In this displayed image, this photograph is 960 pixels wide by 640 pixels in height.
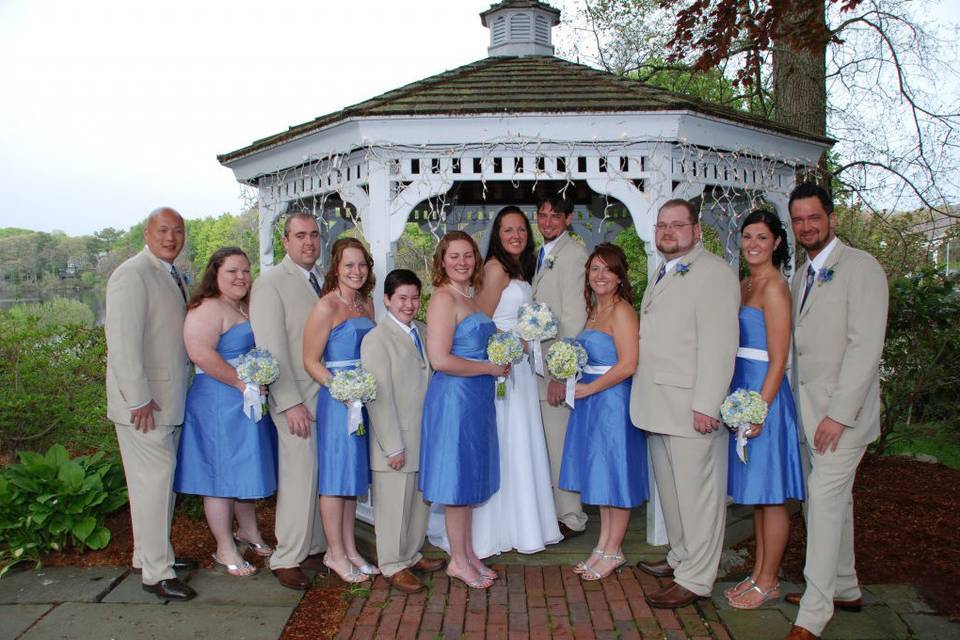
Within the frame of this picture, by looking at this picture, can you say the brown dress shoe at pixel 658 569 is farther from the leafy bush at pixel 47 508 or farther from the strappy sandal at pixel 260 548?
the leafy bush at pixel 47 508

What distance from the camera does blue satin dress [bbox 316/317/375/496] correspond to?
14.8ft

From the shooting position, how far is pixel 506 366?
462 centimetres

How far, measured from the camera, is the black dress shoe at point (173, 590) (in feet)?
14.8

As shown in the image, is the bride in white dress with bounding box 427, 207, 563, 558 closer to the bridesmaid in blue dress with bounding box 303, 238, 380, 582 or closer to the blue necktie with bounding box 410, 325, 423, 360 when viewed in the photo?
the blue necktie with bounding box 410, 325, 423, 360

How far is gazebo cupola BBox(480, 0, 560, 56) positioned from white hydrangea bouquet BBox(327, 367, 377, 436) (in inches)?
174

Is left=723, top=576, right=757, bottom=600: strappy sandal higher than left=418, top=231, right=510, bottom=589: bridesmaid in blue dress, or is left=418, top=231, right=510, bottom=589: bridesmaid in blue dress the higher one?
left=418, top=231, right=510, bottom=589: bridesmaid in blue dress

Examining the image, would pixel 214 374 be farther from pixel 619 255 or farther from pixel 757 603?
pixel 757 603

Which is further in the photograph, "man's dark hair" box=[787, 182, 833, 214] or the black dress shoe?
the black dress shoe

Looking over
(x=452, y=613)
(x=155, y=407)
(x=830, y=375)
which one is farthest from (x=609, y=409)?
(x=155, y=407)

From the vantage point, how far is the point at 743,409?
12.8 ft

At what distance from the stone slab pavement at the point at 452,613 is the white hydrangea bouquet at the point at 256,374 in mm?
1230

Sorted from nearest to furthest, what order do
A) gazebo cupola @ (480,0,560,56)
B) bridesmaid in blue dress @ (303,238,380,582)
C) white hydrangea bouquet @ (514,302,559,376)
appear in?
bridesmaid in blue dress @ (303,238,380,582) < white hydrangea bouquet @ (514,302,559,376) < gazebo cupola @ (480,0,560,56)

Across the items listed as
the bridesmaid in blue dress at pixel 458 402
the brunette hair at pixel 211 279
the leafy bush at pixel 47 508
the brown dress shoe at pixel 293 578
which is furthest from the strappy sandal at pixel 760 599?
the leafy bush at pixel 47 508

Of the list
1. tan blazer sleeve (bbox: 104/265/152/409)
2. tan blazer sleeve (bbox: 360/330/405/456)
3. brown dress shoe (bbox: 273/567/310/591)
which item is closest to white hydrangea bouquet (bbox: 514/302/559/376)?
tan blazer sleeve (bbox: 360/330/405/456)
